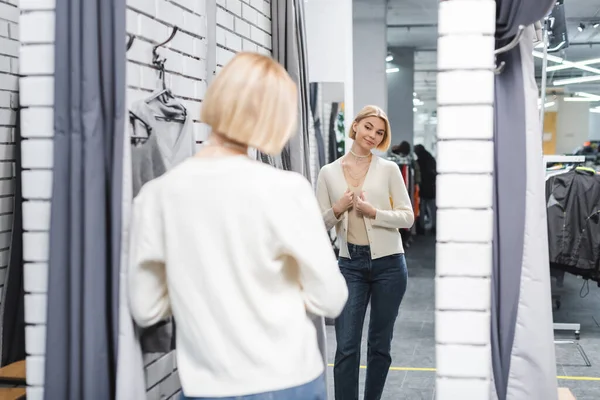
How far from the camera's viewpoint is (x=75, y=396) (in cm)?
170

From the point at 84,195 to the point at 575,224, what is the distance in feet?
13.3

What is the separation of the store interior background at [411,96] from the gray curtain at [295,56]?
1.26 m

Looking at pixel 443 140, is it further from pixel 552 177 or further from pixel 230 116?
pixel 552 177

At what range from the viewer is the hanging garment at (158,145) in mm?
1785

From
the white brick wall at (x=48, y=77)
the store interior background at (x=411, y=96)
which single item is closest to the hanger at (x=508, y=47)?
the store interior background at (x=411, y=96)

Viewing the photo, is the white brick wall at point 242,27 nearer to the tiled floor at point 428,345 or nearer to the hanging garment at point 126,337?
the hanging garment at point 126,337

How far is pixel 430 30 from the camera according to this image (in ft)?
45.1

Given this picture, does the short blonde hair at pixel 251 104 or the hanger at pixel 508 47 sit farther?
the hanger at pixel 508 47

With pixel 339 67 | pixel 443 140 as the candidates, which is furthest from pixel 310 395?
pixel 339 67

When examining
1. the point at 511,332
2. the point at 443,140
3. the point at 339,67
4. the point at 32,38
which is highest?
the point at 339,67

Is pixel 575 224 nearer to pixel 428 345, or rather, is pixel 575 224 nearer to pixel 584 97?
pixel 428 345

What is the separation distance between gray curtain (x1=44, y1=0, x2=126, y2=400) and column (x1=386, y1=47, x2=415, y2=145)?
13.9 meters

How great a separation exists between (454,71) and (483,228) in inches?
17.1

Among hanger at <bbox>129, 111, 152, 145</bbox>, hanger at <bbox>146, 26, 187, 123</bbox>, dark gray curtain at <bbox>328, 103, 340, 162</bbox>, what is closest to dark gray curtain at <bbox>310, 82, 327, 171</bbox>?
dark gray curtain at <bbox>328, 103, 340, 162</bbox>
